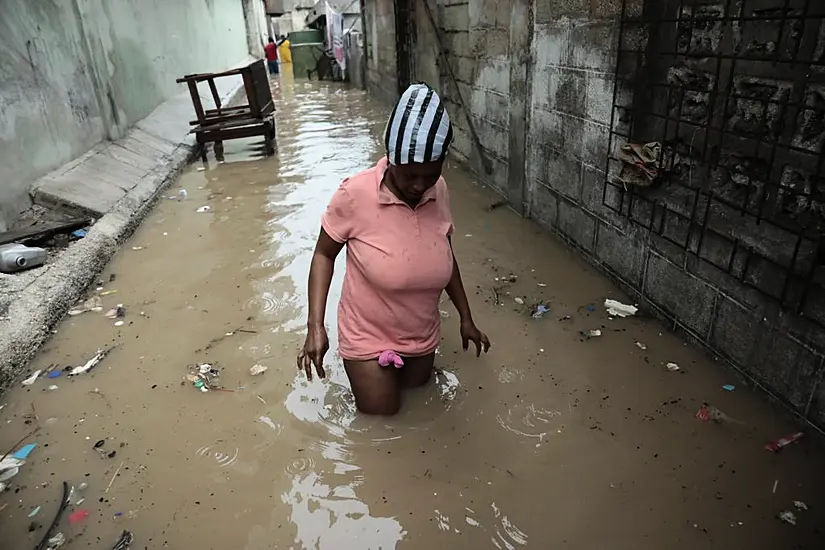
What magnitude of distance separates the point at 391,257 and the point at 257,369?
1253 millimetres

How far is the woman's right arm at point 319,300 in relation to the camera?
2199mm

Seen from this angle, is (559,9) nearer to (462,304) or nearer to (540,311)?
(540,311)

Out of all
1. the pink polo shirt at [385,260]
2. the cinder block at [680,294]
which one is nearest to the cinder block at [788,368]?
the cinder block at [680,294]

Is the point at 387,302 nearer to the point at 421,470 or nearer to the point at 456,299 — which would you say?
the point at 456,299

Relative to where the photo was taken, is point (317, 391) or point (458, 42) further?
point (458, 42)

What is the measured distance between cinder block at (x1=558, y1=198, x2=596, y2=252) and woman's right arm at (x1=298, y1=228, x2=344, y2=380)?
2.26 metres

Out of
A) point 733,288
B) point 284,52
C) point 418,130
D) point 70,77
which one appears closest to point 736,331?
point 733,288

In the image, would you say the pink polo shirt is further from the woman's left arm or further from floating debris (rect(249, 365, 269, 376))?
floating debris (rect(249, 365, 269, 376))

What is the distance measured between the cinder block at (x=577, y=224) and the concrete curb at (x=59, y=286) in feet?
11.7

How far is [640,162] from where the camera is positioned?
10.0 ft

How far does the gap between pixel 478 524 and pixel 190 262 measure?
323 centimetres

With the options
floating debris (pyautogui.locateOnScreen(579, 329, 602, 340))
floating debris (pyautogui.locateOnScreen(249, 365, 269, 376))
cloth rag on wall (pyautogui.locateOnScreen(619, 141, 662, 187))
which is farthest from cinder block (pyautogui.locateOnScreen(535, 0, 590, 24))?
A: floating debris (pyautogui.locateOnScreen(249, 365, 269, 376))

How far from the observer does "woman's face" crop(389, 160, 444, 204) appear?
1.96 metres

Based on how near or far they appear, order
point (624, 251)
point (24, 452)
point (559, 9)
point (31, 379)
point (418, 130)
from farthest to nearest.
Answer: point (559, 9) → point (624, 251) → point (31, 379) → point (24, 452) → point (418, 130)
